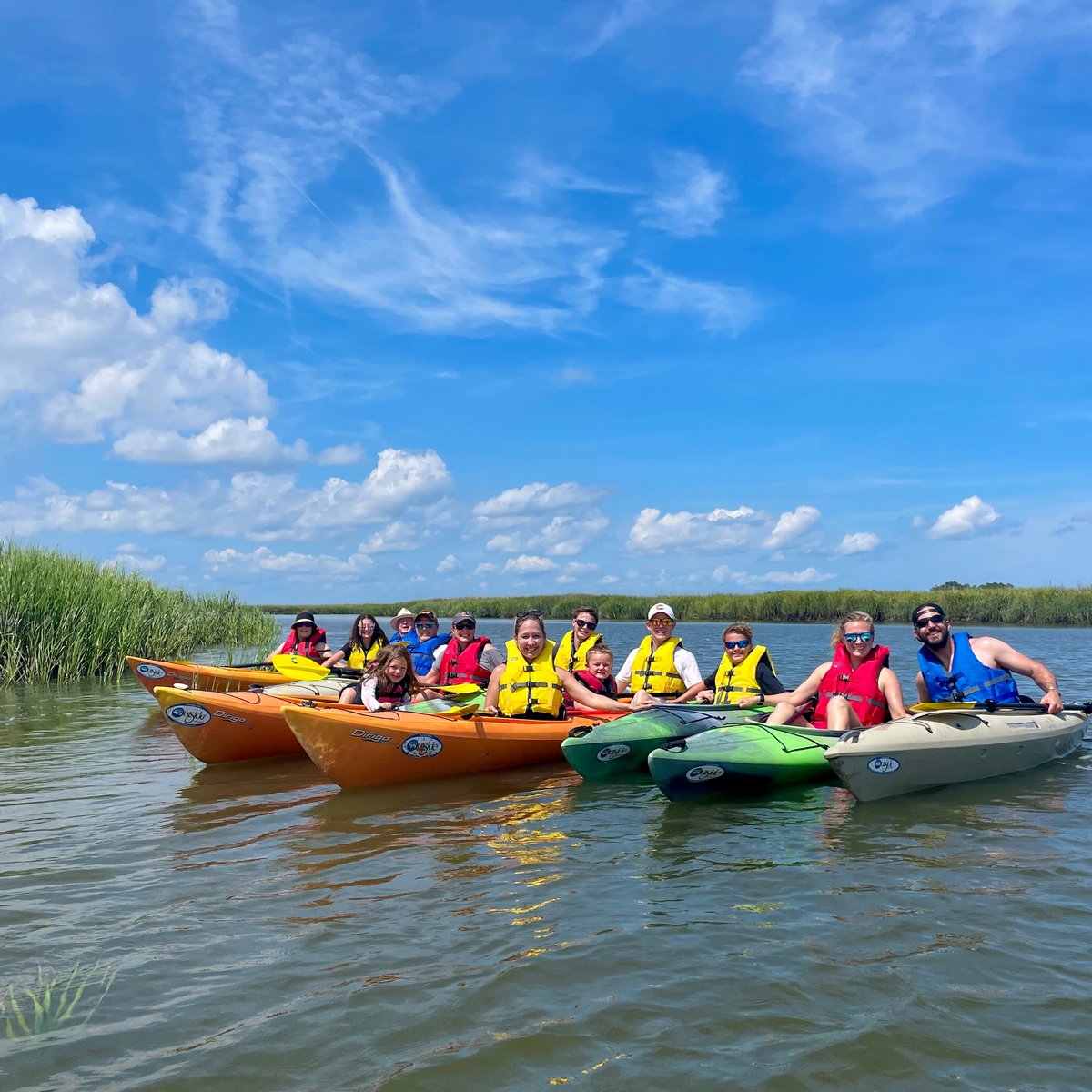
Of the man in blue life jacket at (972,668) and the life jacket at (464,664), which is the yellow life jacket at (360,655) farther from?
the man in blue life jacket at (972,668)

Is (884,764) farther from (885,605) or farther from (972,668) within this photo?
(885,605)

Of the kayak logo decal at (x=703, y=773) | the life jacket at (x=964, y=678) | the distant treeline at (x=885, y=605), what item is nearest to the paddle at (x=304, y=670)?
the kayak logo decal at (x=703, y=773)

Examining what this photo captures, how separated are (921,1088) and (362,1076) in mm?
1768

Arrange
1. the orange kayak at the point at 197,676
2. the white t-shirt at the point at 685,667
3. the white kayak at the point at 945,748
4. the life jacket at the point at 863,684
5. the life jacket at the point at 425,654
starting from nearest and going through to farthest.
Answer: the white kayak at the point at 945,748 → the life jacket at the point at 863,684 → the white t-shirt at the point at 685,667 → the orange kayak at the point at 197,676 → the life jacket at the point at 425,654

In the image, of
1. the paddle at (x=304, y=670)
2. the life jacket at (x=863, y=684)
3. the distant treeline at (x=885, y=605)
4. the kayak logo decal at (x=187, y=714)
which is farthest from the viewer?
the distant treeline at (x=885, y=605)

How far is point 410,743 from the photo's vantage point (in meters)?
7.37

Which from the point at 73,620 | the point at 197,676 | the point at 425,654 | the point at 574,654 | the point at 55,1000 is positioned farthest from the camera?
the point at 73,620

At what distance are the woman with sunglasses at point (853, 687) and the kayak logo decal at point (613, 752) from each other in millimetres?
1178

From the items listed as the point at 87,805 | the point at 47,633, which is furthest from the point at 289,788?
the point at 47,633

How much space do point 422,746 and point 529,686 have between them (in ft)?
4.42

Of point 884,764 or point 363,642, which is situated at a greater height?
point 363,642

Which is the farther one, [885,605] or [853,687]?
[885,605]

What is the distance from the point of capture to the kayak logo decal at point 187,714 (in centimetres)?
819

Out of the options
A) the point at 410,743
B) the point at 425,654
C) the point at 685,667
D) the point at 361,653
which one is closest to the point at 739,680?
the point at 685,667
